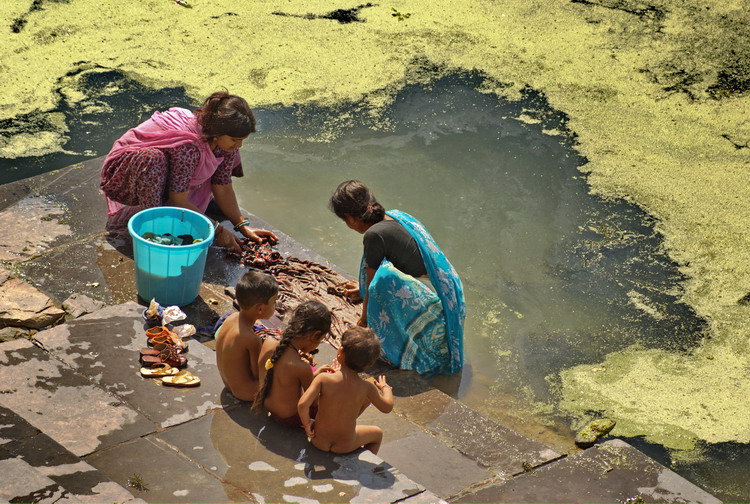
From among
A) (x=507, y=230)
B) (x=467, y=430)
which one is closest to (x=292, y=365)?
(x=467, y=430)

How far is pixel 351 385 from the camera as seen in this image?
293 centimetres

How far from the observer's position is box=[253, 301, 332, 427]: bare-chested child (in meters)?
2.96

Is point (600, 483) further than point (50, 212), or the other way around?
point (50, 212)

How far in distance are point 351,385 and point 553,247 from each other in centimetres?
260

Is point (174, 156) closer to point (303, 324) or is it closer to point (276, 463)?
point (303, 324)

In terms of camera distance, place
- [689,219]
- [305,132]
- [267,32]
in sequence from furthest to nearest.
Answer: [267,32]
[305,132]
[689,219]

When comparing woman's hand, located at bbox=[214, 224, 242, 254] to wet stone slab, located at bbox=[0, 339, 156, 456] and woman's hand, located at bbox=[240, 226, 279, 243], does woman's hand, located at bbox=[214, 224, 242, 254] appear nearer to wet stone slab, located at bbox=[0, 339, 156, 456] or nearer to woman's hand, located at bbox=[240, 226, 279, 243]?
woman's hand, located at bbox=[240, 226, 279, 243]

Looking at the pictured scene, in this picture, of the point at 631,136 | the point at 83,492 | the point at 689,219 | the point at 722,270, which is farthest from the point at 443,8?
the point at 83,492

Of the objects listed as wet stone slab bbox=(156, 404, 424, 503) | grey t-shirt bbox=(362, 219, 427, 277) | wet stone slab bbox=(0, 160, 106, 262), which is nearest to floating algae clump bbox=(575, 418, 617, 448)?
grey t-shirt bbox=(362, 219, 427, 277)

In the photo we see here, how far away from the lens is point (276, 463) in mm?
2848

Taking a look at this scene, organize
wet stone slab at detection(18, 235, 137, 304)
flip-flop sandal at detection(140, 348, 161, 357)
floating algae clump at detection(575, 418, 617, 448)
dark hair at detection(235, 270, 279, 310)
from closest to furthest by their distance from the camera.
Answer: dark hair at detection(235, 270, 279, 310)
flip-flop sandal at detection(140, 348, 161, 357)
floating algae clump at detection(575, 418, 617, 448)
wet stone slab at detection(18, 235, 137, 304)

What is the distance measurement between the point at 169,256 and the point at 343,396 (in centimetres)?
124

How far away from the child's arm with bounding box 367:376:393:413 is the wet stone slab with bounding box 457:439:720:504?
0.41 meters

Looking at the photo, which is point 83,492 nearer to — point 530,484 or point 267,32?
point 530,484
